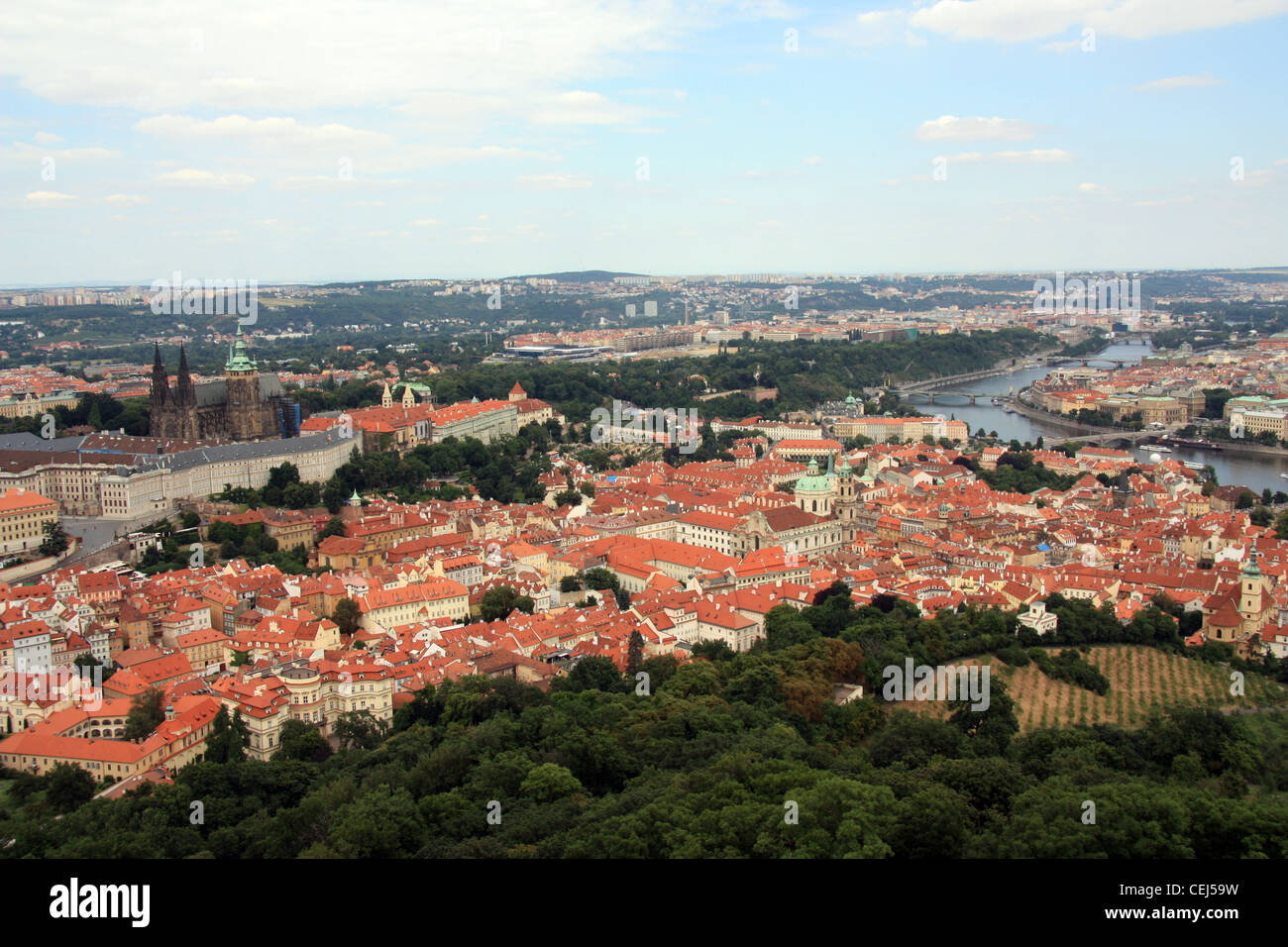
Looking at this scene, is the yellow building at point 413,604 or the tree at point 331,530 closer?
the yellow building at point 413,604

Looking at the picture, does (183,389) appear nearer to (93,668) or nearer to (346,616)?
(346,616)

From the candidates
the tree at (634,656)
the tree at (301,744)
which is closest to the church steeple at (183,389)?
the tree at (301,744)

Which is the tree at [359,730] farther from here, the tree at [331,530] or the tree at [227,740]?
the tree at [331,530]

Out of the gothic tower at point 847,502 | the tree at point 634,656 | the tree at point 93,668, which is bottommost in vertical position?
the tree at point 93,668

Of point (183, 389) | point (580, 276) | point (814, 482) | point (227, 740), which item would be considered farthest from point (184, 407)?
point (580, 276)

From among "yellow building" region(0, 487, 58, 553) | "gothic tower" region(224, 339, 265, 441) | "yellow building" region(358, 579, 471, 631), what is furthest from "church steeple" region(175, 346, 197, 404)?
"yellow building" region(358, 579, 471, 631)

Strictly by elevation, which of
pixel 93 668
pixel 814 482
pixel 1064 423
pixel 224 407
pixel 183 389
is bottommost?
pixel 93 668
